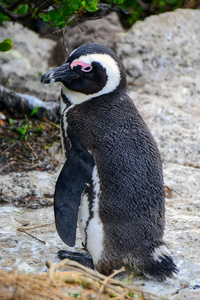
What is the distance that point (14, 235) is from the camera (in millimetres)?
2752

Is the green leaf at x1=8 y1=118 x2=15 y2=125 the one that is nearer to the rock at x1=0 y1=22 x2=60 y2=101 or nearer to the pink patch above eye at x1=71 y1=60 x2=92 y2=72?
the rock at x1=0 y1=22 x2=60 y2=101

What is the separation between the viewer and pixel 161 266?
90.4 inches

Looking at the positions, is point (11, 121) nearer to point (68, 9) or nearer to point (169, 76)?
point (68, 9)

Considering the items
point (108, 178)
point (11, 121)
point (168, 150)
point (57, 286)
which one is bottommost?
point (11, 121)

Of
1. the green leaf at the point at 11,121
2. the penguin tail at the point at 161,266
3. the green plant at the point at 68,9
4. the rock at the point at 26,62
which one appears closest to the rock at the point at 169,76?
the green plant at the point at 68,9

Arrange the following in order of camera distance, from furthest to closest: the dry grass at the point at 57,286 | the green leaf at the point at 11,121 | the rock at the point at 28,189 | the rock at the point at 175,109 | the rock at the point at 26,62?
the rock at the point at 26,62 < the green leaf at the point at 11,121 < the rock at the point at 28,189 < the rock at the point at 175,109 < the dry grass at the point at 57,286

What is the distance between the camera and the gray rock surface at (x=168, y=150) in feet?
8.20

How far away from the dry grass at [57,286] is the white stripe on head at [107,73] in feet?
2.76

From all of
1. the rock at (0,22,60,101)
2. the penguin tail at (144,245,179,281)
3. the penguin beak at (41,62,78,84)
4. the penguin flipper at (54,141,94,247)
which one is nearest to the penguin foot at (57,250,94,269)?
the penguin flipper at (54,141,94,247)

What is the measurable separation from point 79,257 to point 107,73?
3.00 ft

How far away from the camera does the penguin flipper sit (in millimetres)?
2328

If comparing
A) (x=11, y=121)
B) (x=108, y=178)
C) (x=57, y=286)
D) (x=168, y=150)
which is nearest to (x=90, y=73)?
(x=108, y=178)

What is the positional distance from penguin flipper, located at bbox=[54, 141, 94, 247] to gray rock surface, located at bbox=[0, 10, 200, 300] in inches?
10.0

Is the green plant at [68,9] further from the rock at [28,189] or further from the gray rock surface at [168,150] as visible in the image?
the rock at [28,189]
